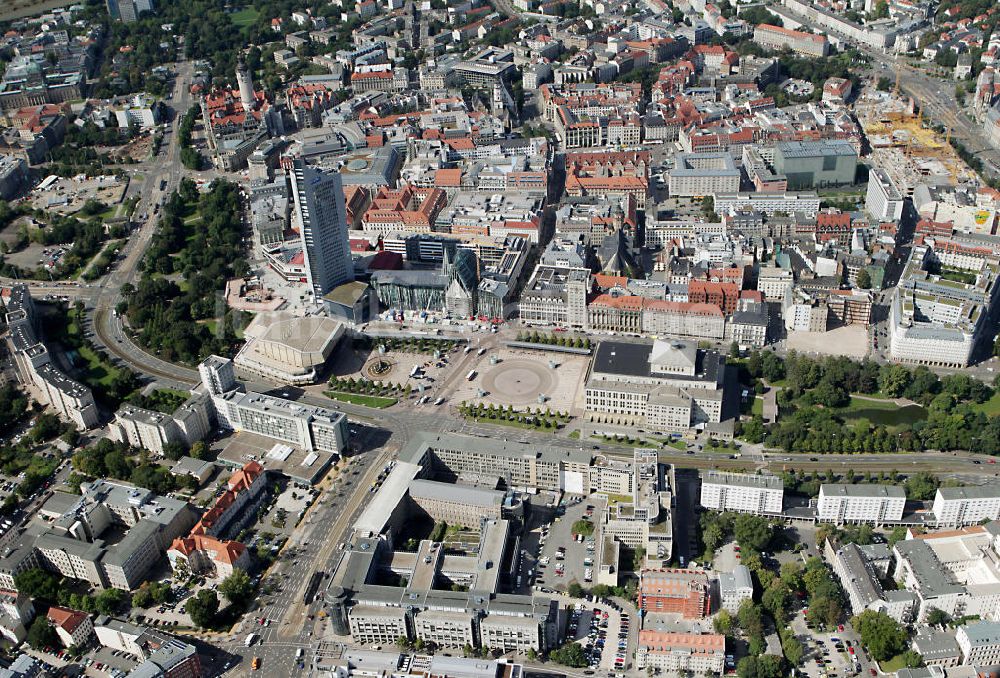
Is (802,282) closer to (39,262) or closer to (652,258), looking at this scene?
(652,258)

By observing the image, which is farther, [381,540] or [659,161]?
[659,161]

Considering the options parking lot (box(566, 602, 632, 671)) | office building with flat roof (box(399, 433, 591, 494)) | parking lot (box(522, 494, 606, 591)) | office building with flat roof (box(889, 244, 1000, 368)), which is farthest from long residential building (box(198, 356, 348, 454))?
office building with flat roof (box(889, 244, 1000, 368))

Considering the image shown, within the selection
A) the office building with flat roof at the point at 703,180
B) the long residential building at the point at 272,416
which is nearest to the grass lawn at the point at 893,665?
the long residential building at the point at 272,416

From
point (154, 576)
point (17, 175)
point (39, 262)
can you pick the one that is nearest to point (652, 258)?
point (154, 576)

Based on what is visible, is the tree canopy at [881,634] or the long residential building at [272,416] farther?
the long residential building at [272,416]

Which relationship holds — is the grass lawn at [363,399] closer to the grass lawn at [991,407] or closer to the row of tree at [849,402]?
the row of tree at [849,402]
